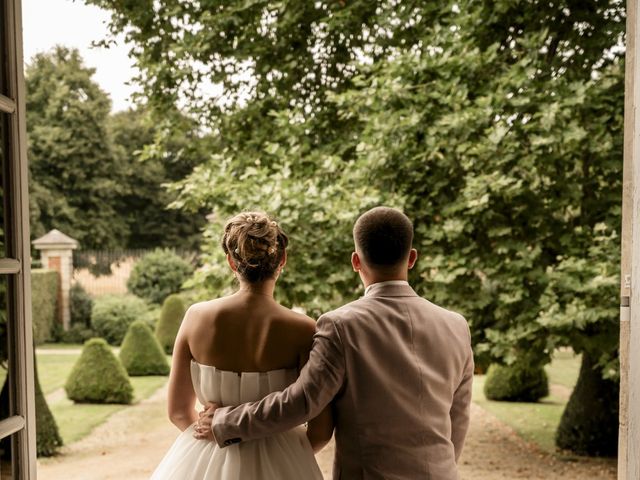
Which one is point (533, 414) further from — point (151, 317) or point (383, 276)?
point (151, 317)

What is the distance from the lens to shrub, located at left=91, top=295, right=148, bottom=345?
16.4 meters

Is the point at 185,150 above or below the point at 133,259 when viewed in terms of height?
above

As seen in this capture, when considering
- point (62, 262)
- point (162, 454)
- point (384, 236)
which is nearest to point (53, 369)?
point (62, 262)

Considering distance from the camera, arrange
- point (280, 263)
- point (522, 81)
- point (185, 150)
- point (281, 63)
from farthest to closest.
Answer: point (185, 150) → point (281, 63) → point (522, 81) → point (280, 263)

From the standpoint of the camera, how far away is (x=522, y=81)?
5695mm

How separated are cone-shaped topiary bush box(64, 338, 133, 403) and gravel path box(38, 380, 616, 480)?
0.40m

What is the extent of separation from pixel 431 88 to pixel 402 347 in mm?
4481

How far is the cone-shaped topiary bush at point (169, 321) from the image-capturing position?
1490 centimetres

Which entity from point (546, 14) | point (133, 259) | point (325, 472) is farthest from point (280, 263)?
point (133, 259)

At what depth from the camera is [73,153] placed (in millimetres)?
23922

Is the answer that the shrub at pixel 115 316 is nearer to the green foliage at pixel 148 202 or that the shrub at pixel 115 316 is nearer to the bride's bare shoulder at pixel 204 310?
the green foliage at pixel 148 202

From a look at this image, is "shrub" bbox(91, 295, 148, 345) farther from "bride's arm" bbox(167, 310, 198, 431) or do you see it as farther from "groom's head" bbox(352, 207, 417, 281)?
"groom's head" bbox(352, 207, 417, 281)

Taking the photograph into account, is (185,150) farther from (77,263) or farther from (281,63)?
(77,263)

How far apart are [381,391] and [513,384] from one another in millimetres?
8982
